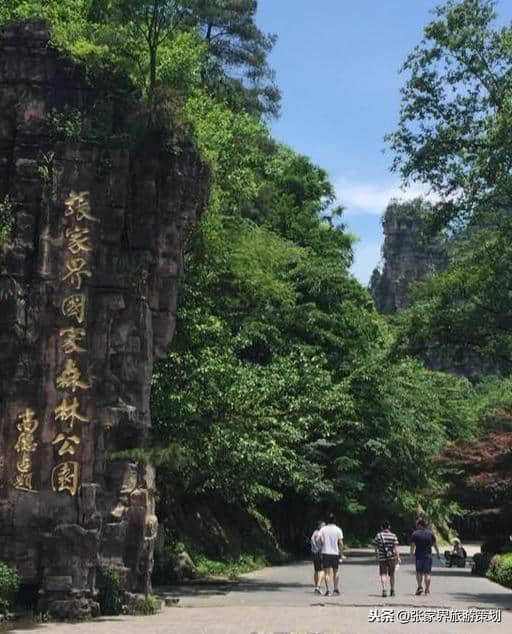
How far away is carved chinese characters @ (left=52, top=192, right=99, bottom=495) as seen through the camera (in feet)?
Answer: 41.0

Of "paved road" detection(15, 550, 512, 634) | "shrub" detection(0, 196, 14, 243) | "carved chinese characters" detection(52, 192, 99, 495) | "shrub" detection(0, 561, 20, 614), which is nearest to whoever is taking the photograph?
"paved road" detection(15, 550, 512, 634)

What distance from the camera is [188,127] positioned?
14742 millimetres

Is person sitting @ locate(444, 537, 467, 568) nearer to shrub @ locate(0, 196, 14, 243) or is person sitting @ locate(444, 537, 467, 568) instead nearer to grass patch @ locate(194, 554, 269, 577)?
grass patch @ locate(194, 554, 269, 577)

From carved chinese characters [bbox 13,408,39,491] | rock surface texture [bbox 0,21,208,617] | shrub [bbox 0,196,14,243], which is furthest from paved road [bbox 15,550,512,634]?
shrub [bbox 0,196,14,243]

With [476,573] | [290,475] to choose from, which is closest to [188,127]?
[290,475]

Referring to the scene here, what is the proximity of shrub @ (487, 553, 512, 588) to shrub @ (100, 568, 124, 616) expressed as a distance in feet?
32.2

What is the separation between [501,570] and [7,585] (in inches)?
481

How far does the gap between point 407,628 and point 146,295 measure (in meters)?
6.29

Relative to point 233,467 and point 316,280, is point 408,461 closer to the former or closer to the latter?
point 316,280

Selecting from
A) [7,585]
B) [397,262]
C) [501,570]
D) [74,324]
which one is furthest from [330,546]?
[397,262]

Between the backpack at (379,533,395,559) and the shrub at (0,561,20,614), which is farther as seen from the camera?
the backpack at (379,533,395,559)

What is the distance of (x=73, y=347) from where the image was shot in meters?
12.8

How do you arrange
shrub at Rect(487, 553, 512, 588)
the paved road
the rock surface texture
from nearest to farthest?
the paved road < the rock surface texture < shrub at Rect(487, 553, 512, 588)

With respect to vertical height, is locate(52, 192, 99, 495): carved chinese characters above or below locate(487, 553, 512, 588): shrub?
above
